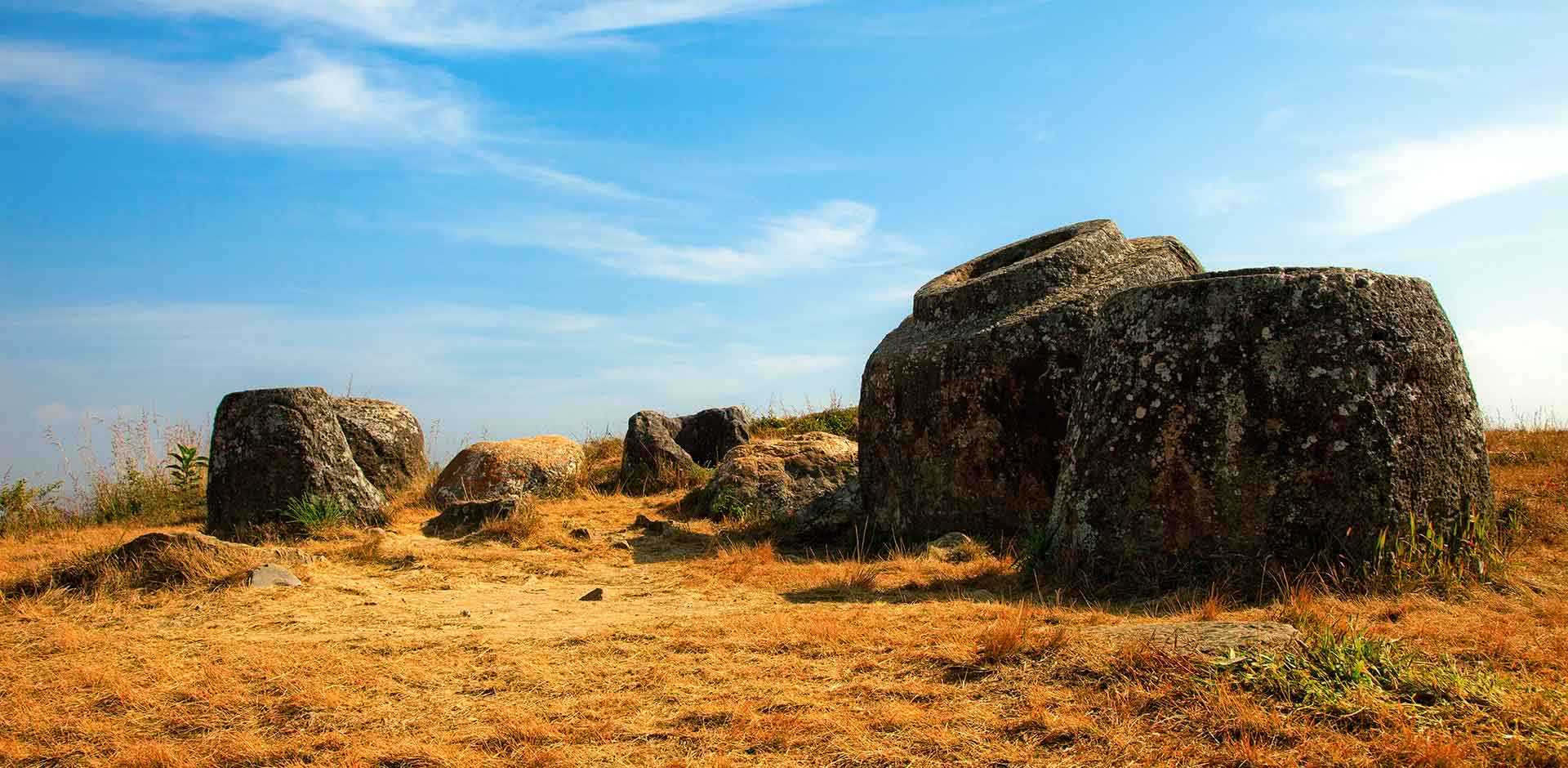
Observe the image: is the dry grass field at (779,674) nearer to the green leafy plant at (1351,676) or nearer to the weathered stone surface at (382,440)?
the green leafy plant at (1351,676)

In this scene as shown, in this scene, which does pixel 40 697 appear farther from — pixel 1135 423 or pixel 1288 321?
pixel 1288 321

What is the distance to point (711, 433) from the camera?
14.8 m

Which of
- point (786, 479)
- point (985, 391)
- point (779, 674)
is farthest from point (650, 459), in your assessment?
point (779, 674)

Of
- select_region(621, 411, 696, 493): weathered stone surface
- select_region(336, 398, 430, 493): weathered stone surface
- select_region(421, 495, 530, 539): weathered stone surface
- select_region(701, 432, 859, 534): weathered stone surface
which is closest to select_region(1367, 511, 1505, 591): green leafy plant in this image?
select_region(701, 432, 859, 534): weathered stone surface

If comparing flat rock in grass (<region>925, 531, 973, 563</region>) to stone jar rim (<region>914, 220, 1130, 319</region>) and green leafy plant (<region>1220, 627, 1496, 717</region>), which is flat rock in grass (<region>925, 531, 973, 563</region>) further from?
green leafy plant (<region>1220, 627, 1496, 717</region>)

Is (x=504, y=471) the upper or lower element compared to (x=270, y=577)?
upper

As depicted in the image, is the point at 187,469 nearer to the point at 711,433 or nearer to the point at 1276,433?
the point at 711,433

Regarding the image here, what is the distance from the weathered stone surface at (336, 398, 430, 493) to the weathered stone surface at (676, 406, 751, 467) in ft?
11.3

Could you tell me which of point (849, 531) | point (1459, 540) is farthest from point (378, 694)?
point (1459, 540)

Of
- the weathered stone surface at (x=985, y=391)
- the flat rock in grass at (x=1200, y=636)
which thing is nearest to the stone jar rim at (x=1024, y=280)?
the weathered stone surface at (x=985, y=391)

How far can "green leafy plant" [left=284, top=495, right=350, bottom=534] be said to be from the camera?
10141mm

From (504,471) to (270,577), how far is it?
510 centimetres

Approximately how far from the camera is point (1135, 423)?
6.28 m

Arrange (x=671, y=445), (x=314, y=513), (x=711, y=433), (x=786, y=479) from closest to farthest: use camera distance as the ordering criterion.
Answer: (x=314, y=513) → (x=786, y=479) → (x=671, y=445) → (x=711, y=433)
